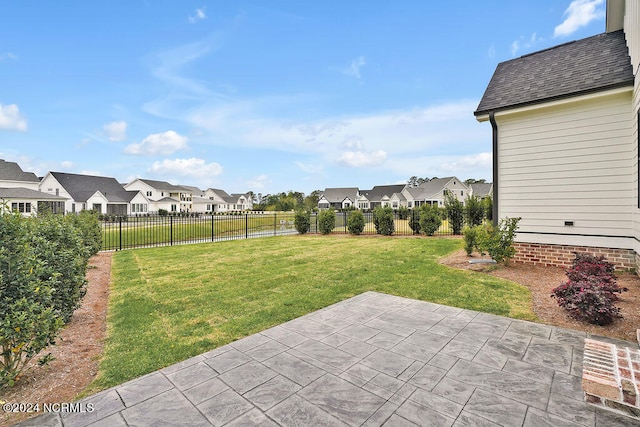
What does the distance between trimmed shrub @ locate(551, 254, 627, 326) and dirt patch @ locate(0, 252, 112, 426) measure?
5.60 meters

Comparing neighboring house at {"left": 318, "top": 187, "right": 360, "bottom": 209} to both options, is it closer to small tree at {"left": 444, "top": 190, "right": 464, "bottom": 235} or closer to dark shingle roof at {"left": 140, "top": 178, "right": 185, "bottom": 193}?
dark shingle roof at {"left": 140, "top": 178, "right": 185, "bottom": 193}

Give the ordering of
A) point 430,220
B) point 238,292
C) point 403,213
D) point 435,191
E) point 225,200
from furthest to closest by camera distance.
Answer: point 225,200 → point 435,191 → point 403,213 → point 430,220 → point 238,292

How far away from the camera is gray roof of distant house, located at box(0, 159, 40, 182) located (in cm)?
3058

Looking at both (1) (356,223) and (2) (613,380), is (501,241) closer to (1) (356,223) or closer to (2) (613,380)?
(2) (613,380)

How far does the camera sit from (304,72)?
16.8 meters

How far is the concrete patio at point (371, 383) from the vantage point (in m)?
2.00

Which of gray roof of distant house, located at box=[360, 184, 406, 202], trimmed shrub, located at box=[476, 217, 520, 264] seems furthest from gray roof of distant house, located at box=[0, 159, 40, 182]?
gray roof of distant house, located at box=[360, 184, 406, 202]

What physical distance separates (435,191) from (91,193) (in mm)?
51043

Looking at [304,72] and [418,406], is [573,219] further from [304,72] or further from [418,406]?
[304,72]

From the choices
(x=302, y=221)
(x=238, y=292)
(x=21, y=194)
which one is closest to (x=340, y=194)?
(x=302, y=221)

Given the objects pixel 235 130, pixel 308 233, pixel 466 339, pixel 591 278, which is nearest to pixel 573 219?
pixel 591 278

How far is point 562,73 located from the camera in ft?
23.3

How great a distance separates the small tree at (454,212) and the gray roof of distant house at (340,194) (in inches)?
1788

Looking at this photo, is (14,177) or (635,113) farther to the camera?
(14,177)
